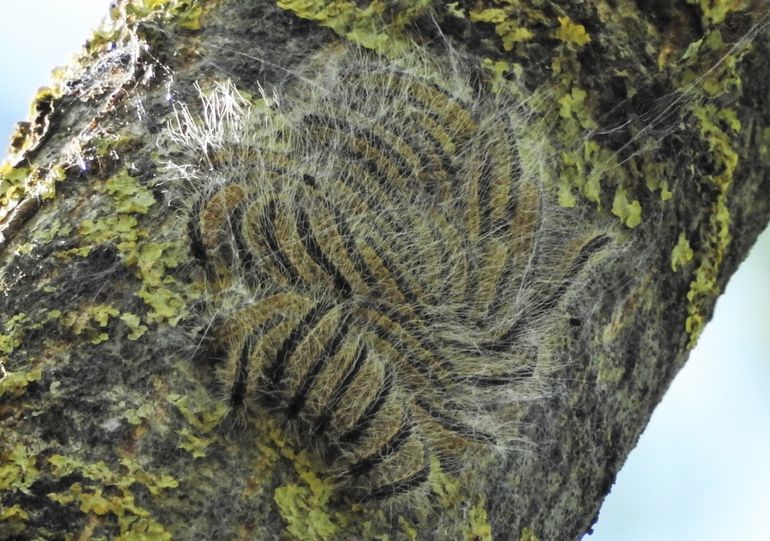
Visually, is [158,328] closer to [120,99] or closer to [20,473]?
[20,473]

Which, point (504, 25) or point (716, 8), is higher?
point (716, 8)

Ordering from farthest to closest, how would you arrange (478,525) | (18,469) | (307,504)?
(478,525) → (307,504) → (18,469)

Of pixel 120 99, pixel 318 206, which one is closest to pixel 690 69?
pixel 318 206

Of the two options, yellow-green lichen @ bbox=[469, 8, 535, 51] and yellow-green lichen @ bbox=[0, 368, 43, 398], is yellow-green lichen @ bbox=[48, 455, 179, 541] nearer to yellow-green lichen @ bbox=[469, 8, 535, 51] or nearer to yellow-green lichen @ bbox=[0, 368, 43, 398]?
yellow-green lichen @ bbox=[0, 368, 43, 398]

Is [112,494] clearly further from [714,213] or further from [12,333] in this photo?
[714,213]

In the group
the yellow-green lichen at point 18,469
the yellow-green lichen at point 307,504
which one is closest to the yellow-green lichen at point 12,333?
the yellow-green lichen at point 18,469

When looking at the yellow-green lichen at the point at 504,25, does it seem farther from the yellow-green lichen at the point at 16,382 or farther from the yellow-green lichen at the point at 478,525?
the yellow-green lichen at the point at 16,382

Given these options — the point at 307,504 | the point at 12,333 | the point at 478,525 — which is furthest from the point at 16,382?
the point at 478,525
